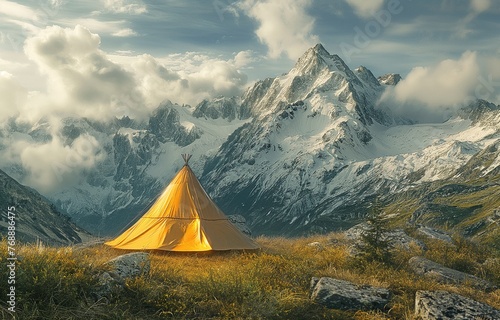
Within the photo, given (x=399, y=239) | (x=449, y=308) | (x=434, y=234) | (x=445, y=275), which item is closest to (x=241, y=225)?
(x=434, y=234)

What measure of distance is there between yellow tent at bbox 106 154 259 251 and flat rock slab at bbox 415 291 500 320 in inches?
524

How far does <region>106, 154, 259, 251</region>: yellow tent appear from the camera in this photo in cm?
2450

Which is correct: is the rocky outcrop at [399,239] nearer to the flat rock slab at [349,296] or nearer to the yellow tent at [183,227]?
the yellow tent at [183,227]

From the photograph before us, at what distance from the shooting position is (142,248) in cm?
2423

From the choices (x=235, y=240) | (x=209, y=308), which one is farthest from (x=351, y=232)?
(x=209, y=308)

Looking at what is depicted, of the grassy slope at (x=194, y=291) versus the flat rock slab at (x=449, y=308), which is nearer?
the grassy slope at (x=194, y=291)

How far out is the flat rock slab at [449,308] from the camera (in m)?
11.5

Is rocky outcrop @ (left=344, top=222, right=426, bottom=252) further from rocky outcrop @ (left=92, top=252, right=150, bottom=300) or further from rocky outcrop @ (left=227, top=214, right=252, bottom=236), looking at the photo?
rocky outcrop @ (left=227, top=214, right=252, bottom=236)

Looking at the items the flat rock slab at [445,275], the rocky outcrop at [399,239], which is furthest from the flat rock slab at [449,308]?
the rocky outcrop at [399,239]

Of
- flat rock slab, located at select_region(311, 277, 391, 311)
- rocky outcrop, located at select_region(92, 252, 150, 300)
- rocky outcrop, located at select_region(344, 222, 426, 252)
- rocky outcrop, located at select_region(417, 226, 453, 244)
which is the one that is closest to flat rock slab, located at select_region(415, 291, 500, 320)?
flat rock slab, located at select_region(311, 277, 391, 311)

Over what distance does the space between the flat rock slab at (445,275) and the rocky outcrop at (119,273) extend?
943cm

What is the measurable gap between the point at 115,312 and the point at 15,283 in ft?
7.43

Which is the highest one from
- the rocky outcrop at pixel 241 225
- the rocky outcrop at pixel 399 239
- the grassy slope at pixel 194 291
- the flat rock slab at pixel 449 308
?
the rocky outcrop at pixel 241 225

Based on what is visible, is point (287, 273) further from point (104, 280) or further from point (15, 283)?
point (15, 283)
